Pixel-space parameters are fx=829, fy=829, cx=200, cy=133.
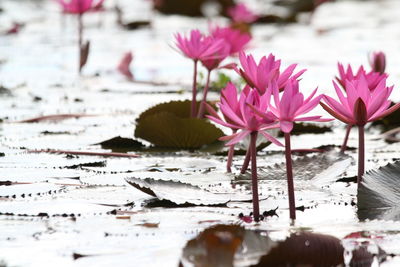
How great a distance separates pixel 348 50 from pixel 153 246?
395 cm

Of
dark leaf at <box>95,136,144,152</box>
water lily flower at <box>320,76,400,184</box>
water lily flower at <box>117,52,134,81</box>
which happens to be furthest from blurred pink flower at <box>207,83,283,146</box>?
water lily flower at <box>117,52,134,81</box>

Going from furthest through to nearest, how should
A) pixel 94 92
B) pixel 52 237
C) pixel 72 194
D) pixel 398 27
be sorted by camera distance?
pixel 398 27, pixel 94 92, pixel 72 194, pixel 52 237

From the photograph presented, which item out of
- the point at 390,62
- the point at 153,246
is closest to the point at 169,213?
the point at 153,246

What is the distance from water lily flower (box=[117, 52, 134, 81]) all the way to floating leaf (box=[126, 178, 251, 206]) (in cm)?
239

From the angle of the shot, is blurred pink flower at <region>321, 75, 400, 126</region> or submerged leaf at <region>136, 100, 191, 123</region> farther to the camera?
submerged leaf at <region>136, 100, 191, 123</region>

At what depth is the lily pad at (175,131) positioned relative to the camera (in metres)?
2.13

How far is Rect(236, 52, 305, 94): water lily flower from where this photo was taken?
1456mm

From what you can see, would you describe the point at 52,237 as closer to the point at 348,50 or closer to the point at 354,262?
the point at 354,262

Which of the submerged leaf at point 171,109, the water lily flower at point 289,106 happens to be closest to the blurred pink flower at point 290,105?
the water lily flower at point 289,106

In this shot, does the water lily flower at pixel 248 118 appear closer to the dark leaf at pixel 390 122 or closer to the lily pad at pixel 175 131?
the lily pad at pixel 175 131

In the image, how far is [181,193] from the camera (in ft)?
5.00

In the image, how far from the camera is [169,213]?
55.8 inches

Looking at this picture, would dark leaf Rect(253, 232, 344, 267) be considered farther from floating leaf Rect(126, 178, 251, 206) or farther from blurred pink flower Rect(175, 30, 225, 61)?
blurred pink flower Rect(175, 30, 225, 61)

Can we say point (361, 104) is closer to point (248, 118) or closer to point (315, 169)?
point (248, 118)
